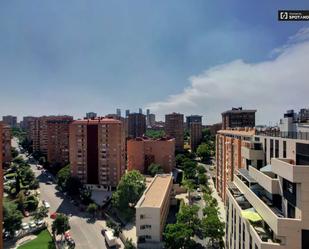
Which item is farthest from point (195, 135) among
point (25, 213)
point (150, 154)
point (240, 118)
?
point (25, 213)

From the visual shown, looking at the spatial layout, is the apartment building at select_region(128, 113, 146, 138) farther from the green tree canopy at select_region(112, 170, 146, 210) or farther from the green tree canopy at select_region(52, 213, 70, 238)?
the green tree canopy at select_region(52, 213, 70, 238)

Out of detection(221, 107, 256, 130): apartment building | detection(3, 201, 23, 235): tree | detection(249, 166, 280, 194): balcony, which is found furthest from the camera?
detection(221, 107, 256, 130): apartment building

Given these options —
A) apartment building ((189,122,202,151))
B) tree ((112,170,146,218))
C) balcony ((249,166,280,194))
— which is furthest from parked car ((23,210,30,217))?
apartment building ((189,122,202,151))

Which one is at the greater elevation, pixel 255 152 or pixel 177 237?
pixel 255 152

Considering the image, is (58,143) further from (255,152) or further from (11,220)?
(255,152)

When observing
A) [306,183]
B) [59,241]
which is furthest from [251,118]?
[306,183]

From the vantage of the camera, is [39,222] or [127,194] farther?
[127,194]

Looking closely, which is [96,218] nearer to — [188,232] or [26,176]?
[188,232]
